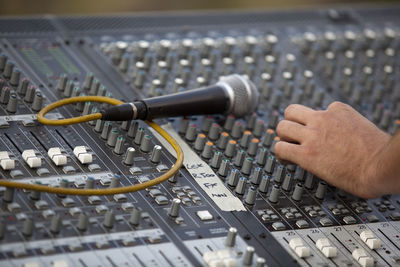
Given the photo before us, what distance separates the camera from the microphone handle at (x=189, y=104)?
2.59 m

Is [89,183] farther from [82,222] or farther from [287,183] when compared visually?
[287,183]

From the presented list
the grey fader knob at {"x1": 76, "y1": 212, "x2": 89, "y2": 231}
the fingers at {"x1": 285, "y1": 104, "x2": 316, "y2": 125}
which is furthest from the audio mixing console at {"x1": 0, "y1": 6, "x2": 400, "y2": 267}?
the fingers at {"x1": 285, "y1": 104, "x2": 316, "y2": 125}

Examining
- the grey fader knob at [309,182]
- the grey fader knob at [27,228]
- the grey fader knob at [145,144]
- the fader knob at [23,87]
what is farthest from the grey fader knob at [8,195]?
the grey fader knob at [309,182]

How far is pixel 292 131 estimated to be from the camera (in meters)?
2.53

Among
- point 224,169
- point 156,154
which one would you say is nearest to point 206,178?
point 224,169

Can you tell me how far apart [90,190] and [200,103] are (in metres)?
0.70

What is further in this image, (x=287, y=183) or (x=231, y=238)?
(x=287, y=183)

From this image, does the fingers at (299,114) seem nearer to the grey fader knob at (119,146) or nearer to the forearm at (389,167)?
the forearm at (389,167)

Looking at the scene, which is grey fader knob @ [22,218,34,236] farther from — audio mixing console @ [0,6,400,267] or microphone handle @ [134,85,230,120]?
microphone handle @ [134,85,230,120]

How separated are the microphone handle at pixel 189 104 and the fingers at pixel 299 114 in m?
0.27

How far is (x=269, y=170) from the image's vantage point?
250cm

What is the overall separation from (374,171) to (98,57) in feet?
4.10

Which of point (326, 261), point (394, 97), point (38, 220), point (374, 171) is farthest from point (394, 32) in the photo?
point (38, 220)

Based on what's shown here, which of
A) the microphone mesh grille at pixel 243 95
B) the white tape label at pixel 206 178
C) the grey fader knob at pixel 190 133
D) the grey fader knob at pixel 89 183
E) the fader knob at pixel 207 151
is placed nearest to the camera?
the grey fader knob at pixel 89 183
